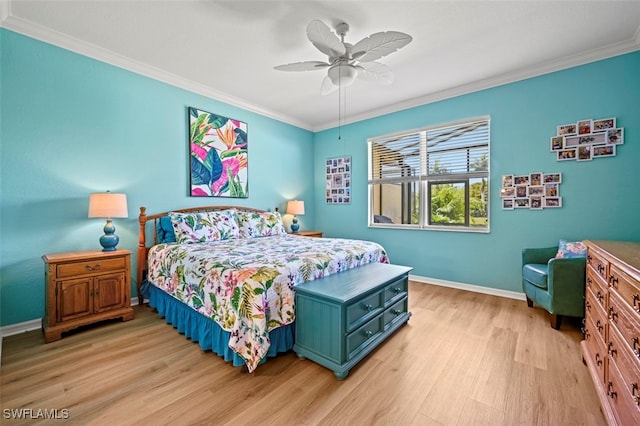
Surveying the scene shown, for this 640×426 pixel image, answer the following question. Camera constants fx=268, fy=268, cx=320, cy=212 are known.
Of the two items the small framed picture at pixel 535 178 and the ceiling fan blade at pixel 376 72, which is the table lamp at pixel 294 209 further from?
the small framed picture at pixel 535 178

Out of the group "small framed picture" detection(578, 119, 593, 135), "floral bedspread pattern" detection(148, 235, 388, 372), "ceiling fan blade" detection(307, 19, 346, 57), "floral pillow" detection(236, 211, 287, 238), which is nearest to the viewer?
"floral bedspread pattern" detection(148, 235, 388, 372)

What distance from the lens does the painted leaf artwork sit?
3.67m

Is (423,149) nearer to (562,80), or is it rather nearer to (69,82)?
(562,80)

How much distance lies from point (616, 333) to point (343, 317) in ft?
4.60

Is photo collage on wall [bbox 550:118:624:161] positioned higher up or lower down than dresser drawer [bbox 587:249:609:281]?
higher up

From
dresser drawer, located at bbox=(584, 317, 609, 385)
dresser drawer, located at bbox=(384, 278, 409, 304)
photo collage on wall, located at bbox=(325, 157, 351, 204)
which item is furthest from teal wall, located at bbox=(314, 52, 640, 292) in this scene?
dresser drawer, located at bbox=(384, 278, 409, 304)

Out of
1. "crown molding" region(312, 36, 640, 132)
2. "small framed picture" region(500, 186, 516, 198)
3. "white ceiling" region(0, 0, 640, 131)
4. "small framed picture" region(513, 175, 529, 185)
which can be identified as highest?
"white ceiling" region(0, 0, 640, 131)

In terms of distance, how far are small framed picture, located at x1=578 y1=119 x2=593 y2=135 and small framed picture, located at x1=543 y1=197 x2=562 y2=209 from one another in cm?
73

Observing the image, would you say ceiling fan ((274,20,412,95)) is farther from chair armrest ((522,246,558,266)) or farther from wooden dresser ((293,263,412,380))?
chair armrest ((522,246,558,266))

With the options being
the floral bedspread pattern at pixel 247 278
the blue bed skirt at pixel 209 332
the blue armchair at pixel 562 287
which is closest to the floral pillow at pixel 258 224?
the floral bedspread pattern at pixel 247 278

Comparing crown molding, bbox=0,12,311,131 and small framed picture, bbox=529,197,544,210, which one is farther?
small framed picture, bbox=529,197,544,210

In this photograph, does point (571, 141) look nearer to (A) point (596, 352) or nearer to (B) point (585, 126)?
(B) point (585, 126)

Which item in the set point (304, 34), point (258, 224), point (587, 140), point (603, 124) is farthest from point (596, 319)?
point (258, 224)

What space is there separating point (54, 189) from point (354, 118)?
4191 millimetres
